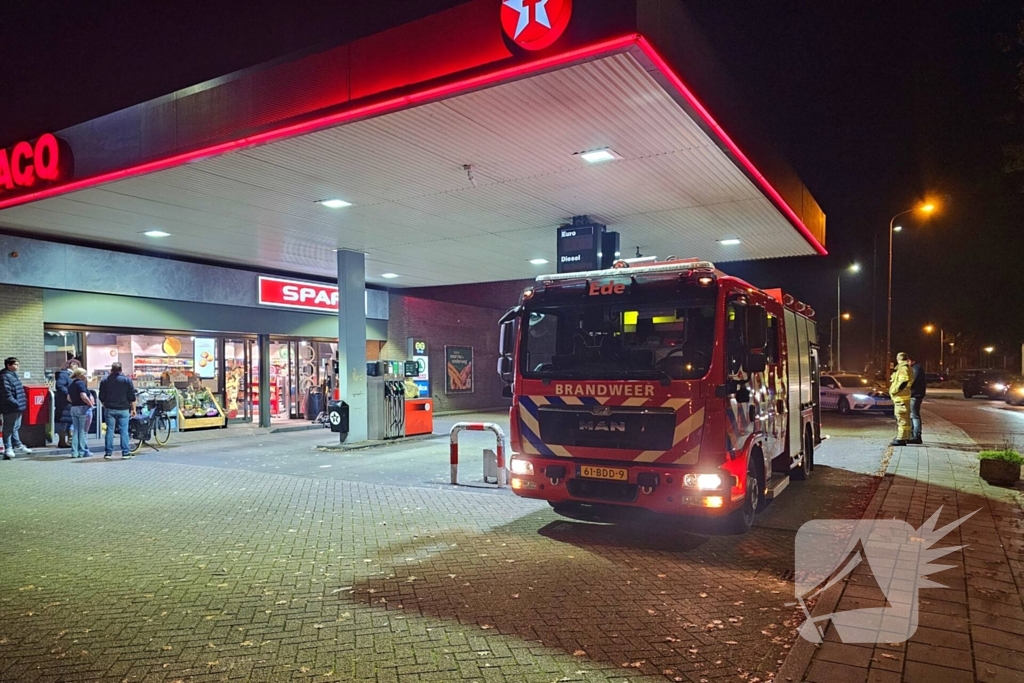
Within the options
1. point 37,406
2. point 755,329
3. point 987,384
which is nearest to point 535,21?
point 755,329

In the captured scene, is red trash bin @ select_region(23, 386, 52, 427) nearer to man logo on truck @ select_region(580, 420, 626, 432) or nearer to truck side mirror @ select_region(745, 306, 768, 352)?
man logo on truck @ select_region(580, 420, 626, 432)

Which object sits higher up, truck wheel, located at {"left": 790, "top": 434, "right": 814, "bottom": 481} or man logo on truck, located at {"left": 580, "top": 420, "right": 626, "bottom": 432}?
man logo on truck, located at {"left": 580, "top": 420, "right": 626, "bottom": 432}

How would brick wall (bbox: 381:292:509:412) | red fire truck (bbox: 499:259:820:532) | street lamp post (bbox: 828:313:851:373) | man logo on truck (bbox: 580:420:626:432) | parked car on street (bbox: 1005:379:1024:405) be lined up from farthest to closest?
street lamp post (bbox: 828:313:851:373) < parked car on street (bbox: 1005:379:1024:405) < brick wall (bbox: 381:292:509:412) < man logo on truck (bbox: 580:420:626:432) < red fire truck (bbox: 499:259:820:532)

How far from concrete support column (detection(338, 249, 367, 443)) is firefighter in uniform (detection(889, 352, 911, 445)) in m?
11.6

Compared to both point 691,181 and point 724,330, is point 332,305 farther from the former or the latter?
point 724,330

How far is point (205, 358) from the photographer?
62.3ft

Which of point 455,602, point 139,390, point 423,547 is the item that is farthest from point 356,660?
point 139,390

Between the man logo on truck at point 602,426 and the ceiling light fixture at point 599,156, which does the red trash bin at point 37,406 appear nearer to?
the ceiling light fixture at point 599,156

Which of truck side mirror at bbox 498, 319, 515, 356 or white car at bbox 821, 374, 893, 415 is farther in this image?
white car at bbox 821, 374, 893, 415

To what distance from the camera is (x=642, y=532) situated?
7.46 meters

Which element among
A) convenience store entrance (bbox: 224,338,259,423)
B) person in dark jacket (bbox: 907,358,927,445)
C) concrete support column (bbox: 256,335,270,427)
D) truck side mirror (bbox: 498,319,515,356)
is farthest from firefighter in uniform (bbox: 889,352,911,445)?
convenience store entrance (bbox: 224,338,259,423)

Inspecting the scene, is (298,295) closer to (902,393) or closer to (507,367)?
(507,367)

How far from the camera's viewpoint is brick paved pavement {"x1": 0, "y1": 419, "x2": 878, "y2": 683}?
13.8ft

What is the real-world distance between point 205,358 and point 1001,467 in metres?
18.1
